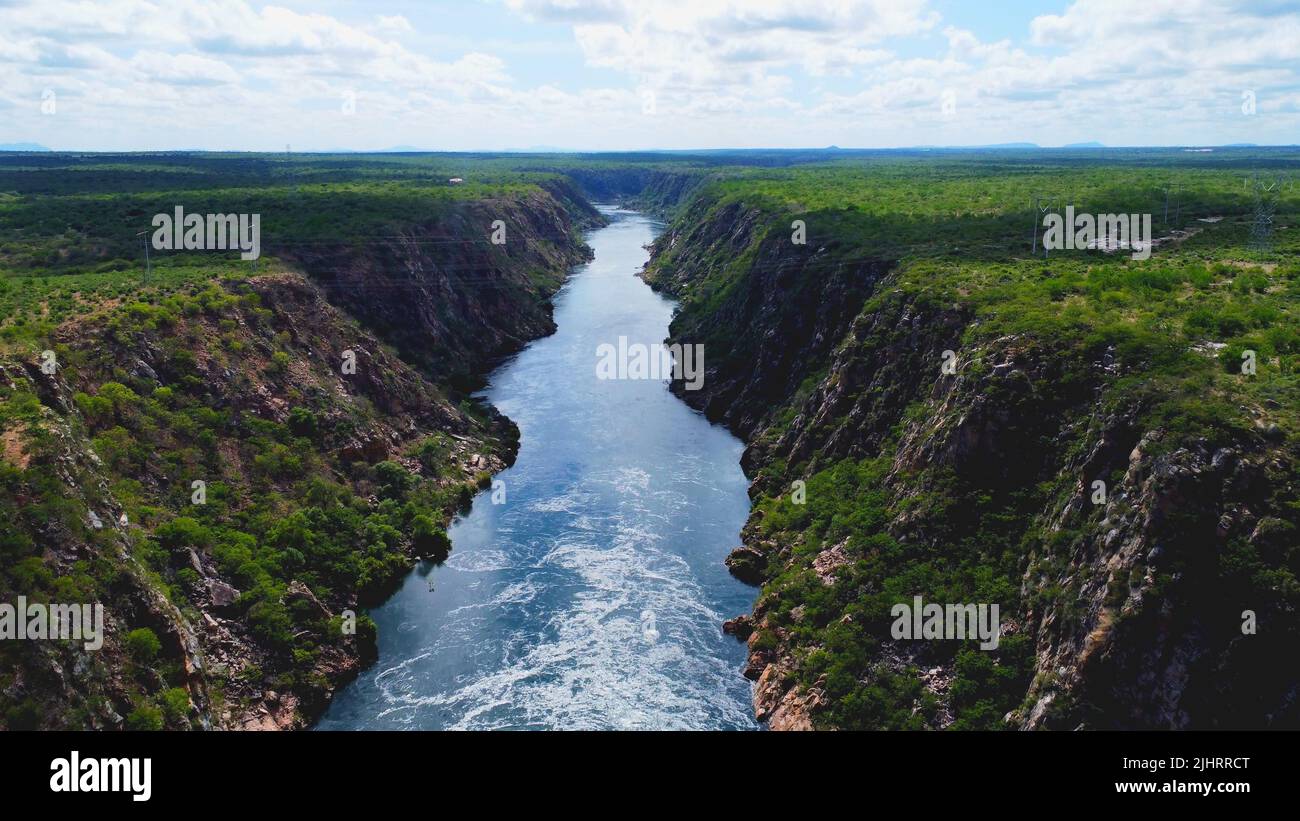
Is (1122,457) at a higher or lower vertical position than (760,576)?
higher

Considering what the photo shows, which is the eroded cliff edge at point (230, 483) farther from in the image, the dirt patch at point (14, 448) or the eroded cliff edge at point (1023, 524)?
the eroded cliff edge at point (1023, 524)

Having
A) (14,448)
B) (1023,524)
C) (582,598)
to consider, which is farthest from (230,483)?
(1023,524)

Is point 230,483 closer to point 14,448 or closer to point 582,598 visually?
point 14,448

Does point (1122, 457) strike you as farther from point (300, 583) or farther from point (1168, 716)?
point (300, 583)

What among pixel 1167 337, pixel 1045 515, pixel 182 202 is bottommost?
pixel 1045 515

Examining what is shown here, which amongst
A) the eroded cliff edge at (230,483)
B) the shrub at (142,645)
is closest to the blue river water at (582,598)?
the eroded cliff edge at (230,483)

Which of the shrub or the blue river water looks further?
the blue river water

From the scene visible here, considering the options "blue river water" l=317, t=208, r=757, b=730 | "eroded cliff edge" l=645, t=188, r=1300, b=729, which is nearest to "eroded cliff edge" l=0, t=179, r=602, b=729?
"blue river water" l=317, t=208, r=757, b=730

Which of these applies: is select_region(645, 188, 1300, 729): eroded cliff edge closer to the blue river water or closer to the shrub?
the blue river water

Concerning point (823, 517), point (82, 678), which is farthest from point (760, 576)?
point (82, 678)
